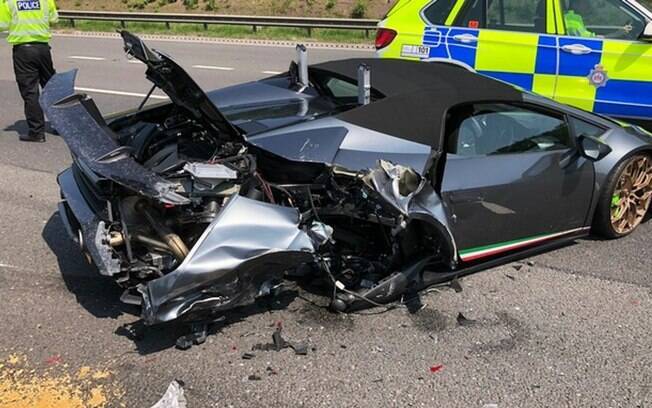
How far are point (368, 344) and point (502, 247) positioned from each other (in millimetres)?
1130

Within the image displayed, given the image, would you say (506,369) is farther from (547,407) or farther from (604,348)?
(604,348)

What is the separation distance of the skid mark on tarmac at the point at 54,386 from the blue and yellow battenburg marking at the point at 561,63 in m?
4.75

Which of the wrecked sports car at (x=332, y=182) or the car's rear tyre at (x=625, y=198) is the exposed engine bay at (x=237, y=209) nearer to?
the wrecked sports car at (x=332, y=182)

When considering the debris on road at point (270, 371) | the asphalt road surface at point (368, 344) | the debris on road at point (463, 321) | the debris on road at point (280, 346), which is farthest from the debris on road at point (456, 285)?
the debris on road at point (270, 371)

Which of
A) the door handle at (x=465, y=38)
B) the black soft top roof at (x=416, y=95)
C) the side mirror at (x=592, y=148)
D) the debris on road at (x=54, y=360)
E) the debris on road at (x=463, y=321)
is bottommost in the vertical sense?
the debris on road at (x=463, y=321)

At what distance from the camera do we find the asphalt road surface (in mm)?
2898

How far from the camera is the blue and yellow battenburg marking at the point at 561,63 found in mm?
5973

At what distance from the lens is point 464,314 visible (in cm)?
355

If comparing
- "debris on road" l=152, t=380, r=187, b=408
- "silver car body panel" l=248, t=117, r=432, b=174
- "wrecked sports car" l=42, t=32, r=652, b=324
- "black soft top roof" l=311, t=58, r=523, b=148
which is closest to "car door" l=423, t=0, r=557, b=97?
"wrecked sports car" l=42, t=32, r=652, b=324

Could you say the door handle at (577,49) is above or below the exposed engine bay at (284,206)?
above

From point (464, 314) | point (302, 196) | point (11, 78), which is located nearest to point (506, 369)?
point (464, 314)

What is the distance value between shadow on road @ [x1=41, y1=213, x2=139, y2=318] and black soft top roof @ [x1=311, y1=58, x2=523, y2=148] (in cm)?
160

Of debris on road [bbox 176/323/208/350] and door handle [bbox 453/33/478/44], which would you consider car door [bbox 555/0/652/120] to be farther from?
debris on road [bbox 176/323/208/350]

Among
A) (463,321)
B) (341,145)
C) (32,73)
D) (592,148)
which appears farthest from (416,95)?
(32,73)
